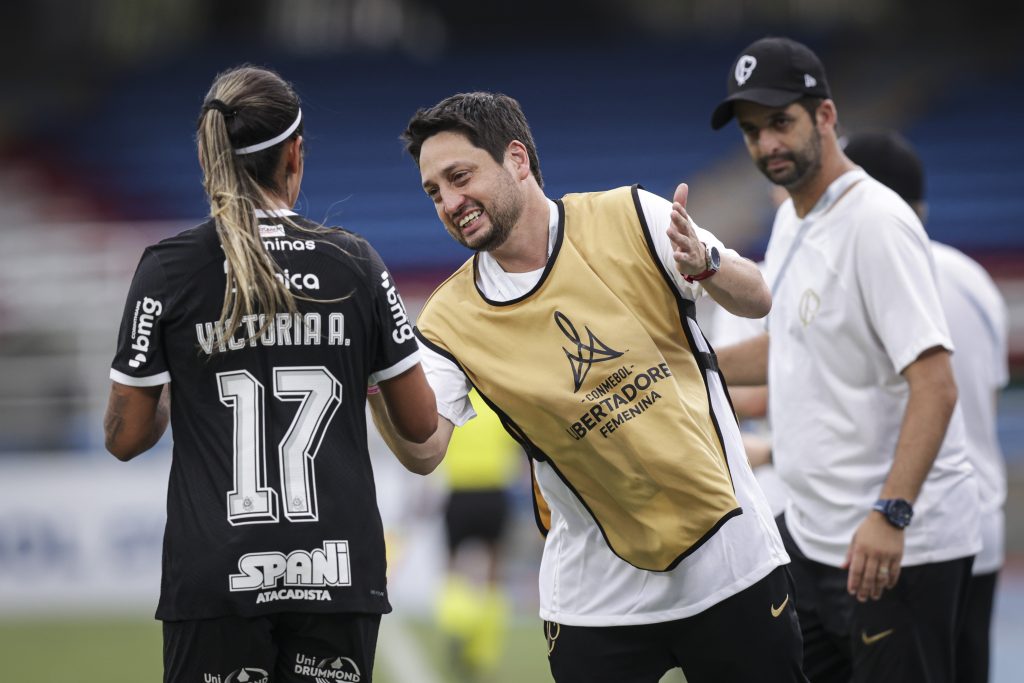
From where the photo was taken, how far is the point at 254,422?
3168mm

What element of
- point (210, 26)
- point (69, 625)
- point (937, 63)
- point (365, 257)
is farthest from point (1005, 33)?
point (365, 257)

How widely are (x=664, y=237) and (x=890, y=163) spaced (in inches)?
64.7

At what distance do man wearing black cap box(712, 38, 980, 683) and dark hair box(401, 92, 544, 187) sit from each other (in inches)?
40.0

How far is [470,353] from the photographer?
3533 millimetres

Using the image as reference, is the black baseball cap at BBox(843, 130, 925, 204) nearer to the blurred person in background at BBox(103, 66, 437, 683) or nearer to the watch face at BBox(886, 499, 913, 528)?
the watch face at BBox(886, 499, 913, 528)

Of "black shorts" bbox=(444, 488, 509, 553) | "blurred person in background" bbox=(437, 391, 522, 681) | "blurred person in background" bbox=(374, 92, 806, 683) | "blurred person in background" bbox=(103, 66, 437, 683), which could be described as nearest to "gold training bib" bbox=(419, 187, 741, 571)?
"blurred person in background" bbox=(374, 92, 806, 683)

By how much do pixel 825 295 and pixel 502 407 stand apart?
1.26 m

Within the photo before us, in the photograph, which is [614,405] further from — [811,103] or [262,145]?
[811,103]

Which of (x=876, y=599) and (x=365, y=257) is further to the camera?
(x=876, y=599)

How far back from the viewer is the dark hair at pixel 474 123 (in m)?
3.50

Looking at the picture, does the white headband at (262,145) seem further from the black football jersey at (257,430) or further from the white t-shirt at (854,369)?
the white t-shirt at (854,369)

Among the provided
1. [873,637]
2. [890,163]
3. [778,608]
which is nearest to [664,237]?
[778,608]

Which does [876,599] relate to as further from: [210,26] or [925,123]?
[210,26]

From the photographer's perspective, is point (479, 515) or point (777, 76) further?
point (479, 515)
